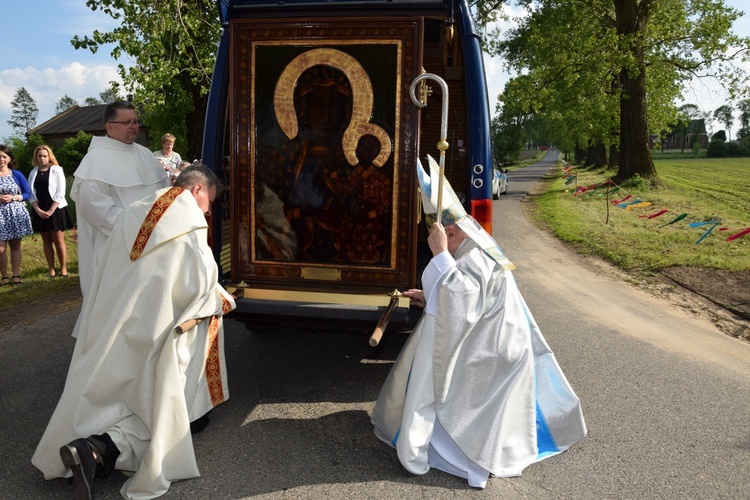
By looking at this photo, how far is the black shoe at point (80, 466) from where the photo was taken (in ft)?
9.90

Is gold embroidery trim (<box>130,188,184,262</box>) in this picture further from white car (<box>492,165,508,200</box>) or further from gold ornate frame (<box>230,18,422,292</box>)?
white car (<box>492,165,508,200</box>)

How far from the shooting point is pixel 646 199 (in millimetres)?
17250

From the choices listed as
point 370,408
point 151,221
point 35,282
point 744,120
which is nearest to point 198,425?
point 370,408

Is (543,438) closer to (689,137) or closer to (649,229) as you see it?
(649,229)

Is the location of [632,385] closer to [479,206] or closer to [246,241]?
[479,206]

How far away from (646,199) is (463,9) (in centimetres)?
1430

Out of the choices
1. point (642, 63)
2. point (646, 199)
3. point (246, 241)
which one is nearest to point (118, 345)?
point (246, 241)

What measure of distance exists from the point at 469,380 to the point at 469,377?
0.02m

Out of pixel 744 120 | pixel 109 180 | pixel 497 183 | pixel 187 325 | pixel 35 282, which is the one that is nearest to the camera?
pixel 187 325

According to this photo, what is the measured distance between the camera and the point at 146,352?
3.41 meters

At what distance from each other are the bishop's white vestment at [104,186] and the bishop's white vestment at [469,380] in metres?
2.63

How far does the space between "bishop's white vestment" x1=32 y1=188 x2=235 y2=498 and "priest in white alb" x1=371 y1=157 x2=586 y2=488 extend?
1205 mm

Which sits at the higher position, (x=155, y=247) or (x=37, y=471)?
(x=155, y=247)

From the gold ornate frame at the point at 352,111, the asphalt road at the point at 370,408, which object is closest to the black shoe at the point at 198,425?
the asphalt road at the point at 370,408
